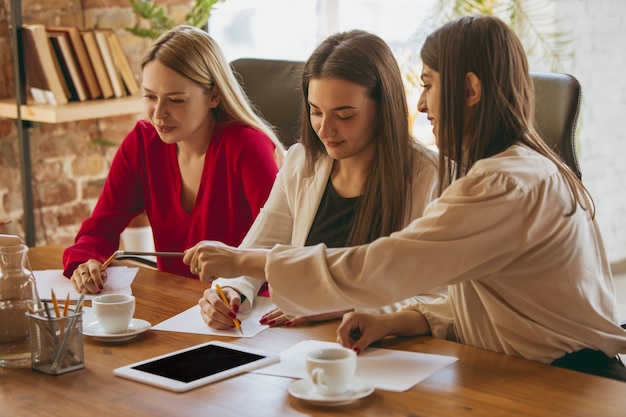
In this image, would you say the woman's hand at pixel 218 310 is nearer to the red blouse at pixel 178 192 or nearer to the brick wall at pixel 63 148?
the red blouse at pixel 178 192

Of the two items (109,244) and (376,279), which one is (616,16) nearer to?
(109,244)

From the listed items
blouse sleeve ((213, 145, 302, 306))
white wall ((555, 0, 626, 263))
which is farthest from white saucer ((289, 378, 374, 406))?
white wall ((555, 0, 626, 263))

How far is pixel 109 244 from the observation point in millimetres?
2402

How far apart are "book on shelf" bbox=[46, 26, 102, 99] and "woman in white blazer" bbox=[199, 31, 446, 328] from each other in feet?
5.87

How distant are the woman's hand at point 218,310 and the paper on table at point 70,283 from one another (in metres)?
0.30

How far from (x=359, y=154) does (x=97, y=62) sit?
194 cm

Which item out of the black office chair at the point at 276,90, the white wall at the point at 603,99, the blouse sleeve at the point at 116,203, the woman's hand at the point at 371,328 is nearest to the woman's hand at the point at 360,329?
the woman's hand at the point at 371,328

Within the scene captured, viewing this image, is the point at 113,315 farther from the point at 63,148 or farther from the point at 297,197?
the point at 63,148

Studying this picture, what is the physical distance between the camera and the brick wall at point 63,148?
12.2 feet

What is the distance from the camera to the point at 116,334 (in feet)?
5.48

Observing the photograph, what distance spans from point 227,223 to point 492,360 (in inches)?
44.1

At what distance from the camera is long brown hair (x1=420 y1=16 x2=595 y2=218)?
1.51 meters

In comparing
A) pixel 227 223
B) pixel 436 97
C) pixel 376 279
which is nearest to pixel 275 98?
pixel 227 223

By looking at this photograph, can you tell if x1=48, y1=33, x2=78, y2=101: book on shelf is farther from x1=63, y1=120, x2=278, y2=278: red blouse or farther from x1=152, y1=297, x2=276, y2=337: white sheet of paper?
x1=152, y1=297, x2=276, y2=337: white sheet of paper
